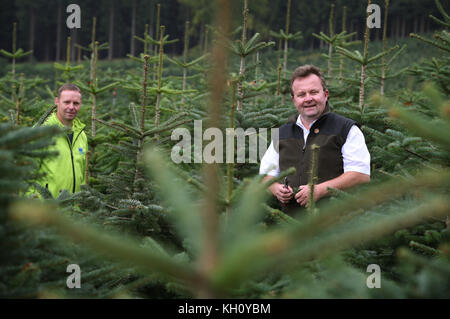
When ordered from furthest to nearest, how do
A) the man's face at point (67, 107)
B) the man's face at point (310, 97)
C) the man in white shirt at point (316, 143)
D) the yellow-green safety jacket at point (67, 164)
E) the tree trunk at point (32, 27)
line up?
1. the tree trunk at point (32, 27)
2. the man's face at point (67, 107)
3. the yellow-green safety jacket at point (67, 164)
4. the man's face at point (310, 97)
5. the man in white shirt at point (316, 143)

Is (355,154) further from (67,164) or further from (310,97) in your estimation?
(67,164)

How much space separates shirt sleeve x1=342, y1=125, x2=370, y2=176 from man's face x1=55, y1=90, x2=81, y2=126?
10.5ft

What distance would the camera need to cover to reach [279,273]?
1.57m

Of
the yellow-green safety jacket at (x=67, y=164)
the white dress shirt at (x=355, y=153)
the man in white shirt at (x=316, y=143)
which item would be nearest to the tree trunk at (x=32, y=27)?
the yellow-green safety jacket at (x=67, y=164)

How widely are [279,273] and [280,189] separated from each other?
5.00ft

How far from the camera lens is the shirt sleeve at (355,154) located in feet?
10.3

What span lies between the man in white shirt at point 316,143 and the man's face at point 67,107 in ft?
8.33

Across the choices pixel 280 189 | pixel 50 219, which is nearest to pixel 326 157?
pixel 280 189

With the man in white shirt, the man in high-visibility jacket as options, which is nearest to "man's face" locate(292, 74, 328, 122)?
the man in white shirt

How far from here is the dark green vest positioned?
3215 millimetres

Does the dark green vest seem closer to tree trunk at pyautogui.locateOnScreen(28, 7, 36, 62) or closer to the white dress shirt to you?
the white dress shirt

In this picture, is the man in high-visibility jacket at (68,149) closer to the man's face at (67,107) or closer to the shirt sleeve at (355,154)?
the man's face at (67,107)
